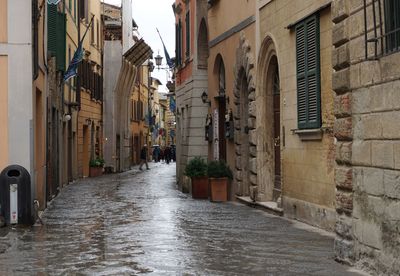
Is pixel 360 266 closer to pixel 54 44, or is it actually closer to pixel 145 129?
pixel 54 44

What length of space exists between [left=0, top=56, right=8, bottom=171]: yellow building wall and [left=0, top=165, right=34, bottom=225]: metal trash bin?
43 cm

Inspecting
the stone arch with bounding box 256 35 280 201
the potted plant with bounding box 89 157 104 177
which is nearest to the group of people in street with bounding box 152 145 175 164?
the potted plant with bounding box 89 157 104 177

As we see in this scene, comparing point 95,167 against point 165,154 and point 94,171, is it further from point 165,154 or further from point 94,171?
point 165,154

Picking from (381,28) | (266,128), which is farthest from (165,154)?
(381,28)

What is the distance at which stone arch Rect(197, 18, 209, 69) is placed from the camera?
23578 mm

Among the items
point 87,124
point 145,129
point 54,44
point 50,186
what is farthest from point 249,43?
point 145,129

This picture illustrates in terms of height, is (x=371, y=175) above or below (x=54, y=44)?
below

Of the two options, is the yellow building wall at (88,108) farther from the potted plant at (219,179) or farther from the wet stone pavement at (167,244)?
the wet stone pavement at (167,244)

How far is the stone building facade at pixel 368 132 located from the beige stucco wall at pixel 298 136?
296 cm

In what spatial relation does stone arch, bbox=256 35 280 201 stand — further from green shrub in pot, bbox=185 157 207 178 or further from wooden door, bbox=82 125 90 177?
wooden door, bbox=82 125 90 177

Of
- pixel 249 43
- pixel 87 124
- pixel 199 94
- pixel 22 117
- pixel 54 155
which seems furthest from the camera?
pixel 87 124

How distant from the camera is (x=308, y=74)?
12.4 meters

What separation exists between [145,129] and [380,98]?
213 ft

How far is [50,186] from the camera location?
64.2 feet
